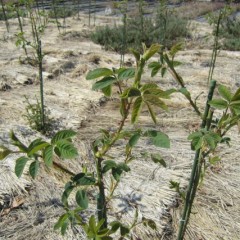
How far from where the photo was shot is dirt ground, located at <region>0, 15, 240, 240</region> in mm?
2277

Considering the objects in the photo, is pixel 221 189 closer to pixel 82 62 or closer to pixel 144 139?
pixel 144 139

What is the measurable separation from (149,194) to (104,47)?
4380 mm

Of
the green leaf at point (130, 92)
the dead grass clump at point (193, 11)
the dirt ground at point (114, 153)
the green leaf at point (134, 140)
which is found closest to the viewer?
the green leaf at point (130, 92)

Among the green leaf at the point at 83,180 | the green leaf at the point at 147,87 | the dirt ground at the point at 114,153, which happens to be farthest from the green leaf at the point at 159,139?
the dirt ground at the point at 114,153

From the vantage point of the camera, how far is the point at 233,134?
3.26 metres

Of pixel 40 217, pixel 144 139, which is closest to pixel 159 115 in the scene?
pixel 144 139

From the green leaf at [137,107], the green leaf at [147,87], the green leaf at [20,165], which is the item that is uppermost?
the green leaf at [147,87]

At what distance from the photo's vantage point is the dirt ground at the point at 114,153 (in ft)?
7.47

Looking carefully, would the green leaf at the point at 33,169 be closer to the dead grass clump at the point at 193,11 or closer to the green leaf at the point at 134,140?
the green leaf at the point at 134,140

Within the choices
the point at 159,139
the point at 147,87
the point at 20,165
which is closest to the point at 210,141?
the point at 159,139

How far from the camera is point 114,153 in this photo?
2932 millimetres

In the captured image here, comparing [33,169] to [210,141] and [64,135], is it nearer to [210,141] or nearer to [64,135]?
[64,135]

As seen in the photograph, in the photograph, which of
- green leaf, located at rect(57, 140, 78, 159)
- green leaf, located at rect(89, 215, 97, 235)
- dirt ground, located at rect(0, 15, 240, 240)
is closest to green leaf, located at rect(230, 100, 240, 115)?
green leaf, located at rect(57, 140, 78, 159)

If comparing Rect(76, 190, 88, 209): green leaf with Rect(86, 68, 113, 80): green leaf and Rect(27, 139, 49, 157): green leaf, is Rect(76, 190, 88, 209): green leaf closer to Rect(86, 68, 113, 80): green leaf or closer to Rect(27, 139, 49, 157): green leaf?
Rect(27, 139, 49, 157): green leaf
